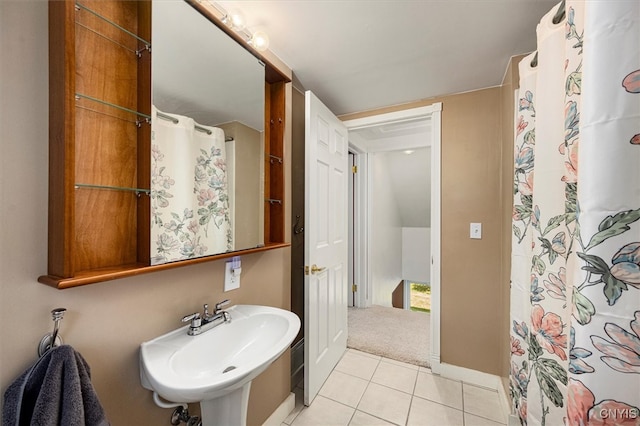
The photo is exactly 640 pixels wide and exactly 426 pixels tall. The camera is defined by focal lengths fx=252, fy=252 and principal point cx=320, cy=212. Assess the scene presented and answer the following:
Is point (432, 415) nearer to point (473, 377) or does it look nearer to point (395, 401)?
point (395, 401)

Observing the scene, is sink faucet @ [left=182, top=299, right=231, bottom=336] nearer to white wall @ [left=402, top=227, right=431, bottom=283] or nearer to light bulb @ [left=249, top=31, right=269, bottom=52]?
light bulb @ [left=249, top=31, right=269, bottom=52]

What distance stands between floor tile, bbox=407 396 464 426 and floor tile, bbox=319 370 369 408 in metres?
0.36

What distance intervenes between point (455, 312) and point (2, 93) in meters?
2.55

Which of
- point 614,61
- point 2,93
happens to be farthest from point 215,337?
point 614,61

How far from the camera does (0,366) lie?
0.61 metres

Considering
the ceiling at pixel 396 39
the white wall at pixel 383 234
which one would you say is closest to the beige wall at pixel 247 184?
the ceiling at pixel 396 39

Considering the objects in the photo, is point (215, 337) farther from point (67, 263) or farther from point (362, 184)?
point (362, 184)

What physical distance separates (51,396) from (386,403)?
181 centimetres

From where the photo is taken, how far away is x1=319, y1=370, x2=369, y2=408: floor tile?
1.78 m

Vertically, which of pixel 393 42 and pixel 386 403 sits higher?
pixel 393 42

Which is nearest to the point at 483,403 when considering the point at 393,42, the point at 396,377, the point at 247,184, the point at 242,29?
the point at 396,377

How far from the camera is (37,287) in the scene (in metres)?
0.66

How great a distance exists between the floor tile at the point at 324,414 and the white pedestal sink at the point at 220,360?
2.54 feet

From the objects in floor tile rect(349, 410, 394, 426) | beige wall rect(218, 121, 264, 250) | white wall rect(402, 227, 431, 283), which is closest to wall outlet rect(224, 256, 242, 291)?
beige wall rect(218, 121, 264, 250)
